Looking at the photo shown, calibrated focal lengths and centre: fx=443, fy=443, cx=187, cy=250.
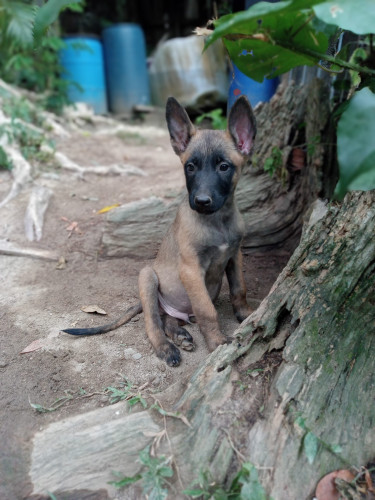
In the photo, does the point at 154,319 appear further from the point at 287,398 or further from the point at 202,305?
the point at 287,398

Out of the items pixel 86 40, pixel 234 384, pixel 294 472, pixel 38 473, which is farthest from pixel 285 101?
pixel 86 40

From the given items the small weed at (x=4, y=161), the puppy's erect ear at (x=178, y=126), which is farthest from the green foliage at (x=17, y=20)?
the puppy's erect ear at (x=178, y=126)

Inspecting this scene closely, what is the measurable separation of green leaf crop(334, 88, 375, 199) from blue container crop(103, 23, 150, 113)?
11.2 m

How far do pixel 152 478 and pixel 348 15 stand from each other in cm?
214

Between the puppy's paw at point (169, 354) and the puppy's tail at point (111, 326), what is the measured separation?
1.68 ft

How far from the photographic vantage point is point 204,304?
338 cm

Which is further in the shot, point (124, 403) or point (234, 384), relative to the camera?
point (124, 403)

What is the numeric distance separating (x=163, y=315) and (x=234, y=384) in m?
1.57

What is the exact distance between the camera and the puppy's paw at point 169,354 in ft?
10.8

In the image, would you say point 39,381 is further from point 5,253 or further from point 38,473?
point 5,253

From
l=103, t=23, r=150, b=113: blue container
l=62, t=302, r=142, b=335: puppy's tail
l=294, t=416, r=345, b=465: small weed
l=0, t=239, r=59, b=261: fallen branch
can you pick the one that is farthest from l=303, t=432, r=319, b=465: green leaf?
l=103, t=23, r=150, b=113: blue container

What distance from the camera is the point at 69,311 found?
400 centimetres

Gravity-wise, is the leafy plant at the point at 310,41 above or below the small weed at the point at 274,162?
above

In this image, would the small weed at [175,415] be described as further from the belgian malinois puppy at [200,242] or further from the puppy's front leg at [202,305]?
the puppy's front leg at [202,305]
